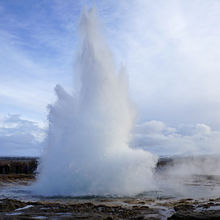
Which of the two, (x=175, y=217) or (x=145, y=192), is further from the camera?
(x=145, y=192)

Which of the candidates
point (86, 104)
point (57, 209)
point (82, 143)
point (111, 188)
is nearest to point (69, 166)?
point (82, 143)

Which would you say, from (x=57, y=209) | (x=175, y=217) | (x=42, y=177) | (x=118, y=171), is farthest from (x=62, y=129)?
(x=175, y=217)

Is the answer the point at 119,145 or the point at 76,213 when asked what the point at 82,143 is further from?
the point at 76,213

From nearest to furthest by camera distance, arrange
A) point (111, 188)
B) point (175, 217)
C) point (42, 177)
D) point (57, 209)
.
A: point (175, 217) → point (57, 209) → point (111, 188) → point (42, 177)

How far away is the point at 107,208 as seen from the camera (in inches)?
508

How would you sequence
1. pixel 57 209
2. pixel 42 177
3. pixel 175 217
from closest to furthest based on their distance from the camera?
pixel 175 217, pixel 57 209, pixel 42 177

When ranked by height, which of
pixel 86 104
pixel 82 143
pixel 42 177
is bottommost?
pixel 42 177

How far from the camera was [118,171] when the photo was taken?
19.2m

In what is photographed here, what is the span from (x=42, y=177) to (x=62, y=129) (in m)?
3.76

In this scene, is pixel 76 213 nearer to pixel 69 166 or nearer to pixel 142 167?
pixel 69 166

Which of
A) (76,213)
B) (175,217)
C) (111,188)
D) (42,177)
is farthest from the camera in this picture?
(42,177)

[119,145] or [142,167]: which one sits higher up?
[119,145]

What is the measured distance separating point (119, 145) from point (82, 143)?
278 cm

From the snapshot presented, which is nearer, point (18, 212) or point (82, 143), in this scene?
point (18, 212)
